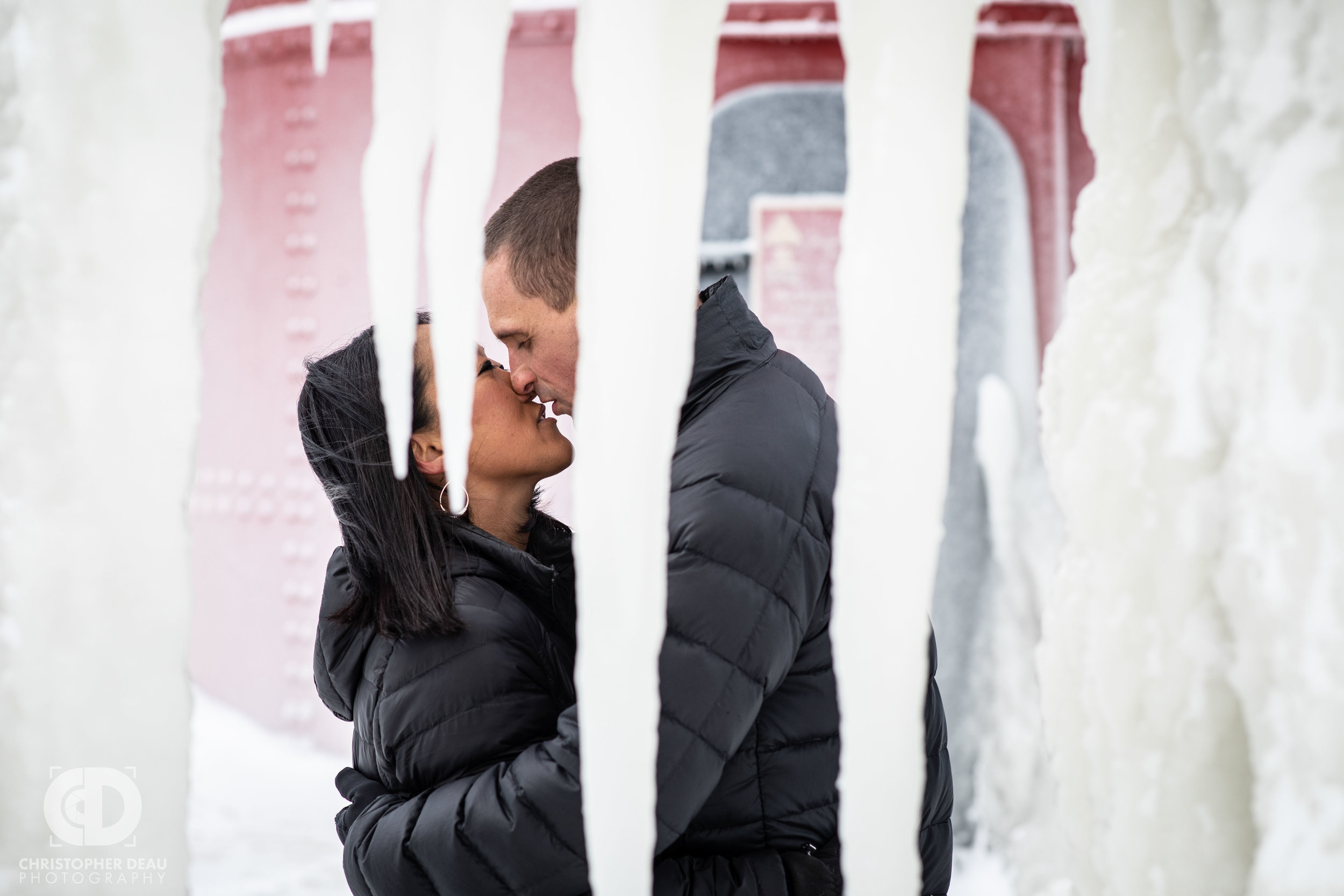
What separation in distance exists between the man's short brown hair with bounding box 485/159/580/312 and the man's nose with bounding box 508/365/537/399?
0.15 meters

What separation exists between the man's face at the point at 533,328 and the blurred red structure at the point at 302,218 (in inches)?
78.3

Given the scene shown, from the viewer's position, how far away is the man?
3.37ft

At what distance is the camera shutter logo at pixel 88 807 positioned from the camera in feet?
2.99

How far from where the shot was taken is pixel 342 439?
141 cm

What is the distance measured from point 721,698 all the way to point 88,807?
624 millimetres

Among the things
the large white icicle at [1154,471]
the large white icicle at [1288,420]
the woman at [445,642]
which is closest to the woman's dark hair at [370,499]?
the woman at [445,642]

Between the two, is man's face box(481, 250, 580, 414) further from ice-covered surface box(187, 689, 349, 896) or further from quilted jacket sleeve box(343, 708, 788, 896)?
ice-covered surface box(187, 689, 349, 896)

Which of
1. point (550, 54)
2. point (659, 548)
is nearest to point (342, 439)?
point (659, 548)

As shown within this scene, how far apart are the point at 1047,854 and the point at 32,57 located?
3.04 m

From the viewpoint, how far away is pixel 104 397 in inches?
35.7

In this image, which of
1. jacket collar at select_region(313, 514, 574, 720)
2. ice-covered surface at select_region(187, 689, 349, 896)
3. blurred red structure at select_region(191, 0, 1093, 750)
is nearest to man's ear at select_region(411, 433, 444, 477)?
jacket collar at select_region(313, 514, 574, 720)

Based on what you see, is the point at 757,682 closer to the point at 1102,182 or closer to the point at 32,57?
the point at 1102,182

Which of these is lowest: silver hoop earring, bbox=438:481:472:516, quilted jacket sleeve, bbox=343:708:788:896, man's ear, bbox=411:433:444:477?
quilted jacket sleeve, bbox=343:708:788:896

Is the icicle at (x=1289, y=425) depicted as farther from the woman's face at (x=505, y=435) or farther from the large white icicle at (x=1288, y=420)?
the woman's face at (x=505, y=435)
